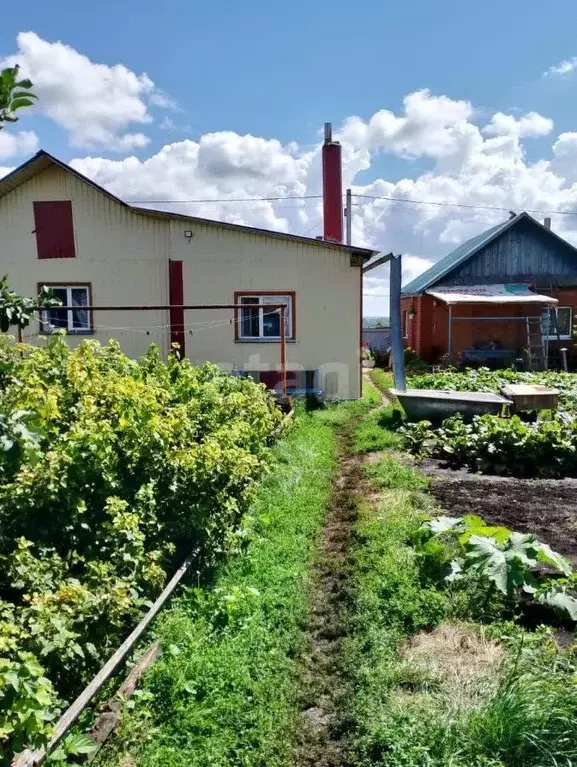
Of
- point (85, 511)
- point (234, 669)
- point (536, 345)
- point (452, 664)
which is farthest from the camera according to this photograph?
point (536, 345)

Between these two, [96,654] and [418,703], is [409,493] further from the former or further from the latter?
[96,654]

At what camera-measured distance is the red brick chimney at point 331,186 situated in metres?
16.8

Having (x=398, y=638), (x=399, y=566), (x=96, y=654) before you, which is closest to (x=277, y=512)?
(x=399, y=566)

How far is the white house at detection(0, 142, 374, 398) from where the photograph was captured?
1331 cm

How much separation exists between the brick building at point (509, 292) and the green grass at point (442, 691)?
16.5 meters

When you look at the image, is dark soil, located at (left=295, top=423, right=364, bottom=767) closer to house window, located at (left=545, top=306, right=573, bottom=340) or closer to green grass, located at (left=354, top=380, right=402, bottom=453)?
green grass, located at (left=354, top=380, right=402, bottom=453)

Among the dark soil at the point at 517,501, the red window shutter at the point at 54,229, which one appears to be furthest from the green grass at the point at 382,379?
the red window shutter at the point at 54,229

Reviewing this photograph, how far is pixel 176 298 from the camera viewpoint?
13.6 metres

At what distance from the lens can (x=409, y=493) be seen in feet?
21.4

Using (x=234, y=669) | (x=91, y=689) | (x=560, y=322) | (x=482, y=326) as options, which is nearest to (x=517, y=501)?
(x=234, y=669)

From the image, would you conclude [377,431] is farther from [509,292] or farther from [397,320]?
[509,292]

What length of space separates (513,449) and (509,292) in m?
13.5

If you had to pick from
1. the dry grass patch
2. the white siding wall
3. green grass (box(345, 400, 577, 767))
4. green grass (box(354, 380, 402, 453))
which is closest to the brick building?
the white siding wall

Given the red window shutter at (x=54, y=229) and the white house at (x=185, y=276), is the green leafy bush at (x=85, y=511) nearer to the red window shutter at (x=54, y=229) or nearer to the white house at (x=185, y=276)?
the white house at (x=185, y=276)
